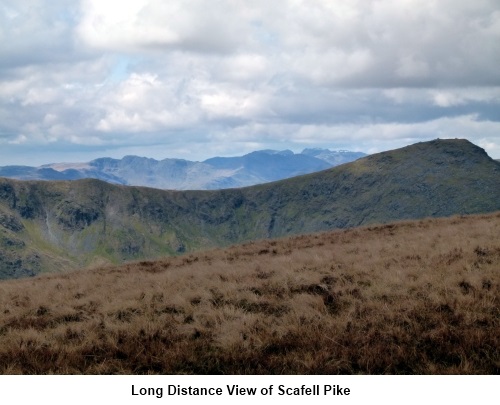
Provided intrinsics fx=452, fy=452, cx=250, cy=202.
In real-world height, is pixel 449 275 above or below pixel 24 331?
above

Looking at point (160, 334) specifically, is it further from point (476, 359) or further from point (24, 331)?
point (476, 359)

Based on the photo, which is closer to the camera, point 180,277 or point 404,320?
point 404,320

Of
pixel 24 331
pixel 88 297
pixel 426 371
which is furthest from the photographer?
pixel 88 297

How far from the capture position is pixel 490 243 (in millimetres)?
17312

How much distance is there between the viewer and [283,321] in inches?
417

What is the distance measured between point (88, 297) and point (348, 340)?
10112mm

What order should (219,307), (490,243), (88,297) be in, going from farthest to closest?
(490,243) → (88,297) → (219,307)

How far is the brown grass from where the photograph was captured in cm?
834

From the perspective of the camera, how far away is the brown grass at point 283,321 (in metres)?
8.34

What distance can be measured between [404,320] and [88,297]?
35.2 ft

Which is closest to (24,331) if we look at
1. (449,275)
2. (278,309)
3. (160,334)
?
(160,334)
